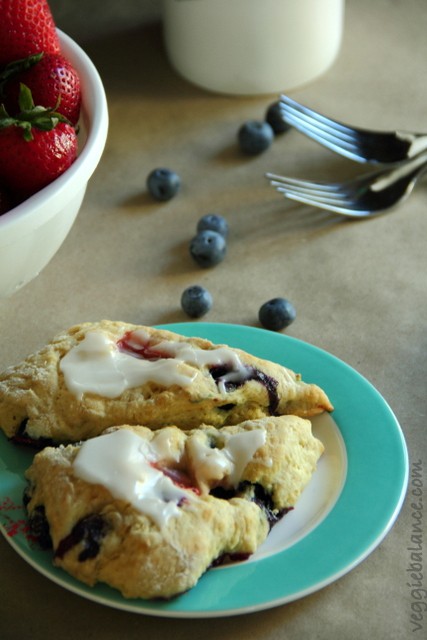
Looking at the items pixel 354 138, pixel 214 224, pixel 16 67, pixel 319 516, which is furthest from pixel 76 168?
pixel 354 138

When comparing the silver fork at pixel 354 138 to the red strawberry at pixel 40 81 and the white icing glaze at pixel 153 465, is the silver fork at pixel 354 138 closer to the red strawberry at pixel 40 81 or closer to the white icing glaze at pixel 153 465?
the red strawberry at pixel 40 81

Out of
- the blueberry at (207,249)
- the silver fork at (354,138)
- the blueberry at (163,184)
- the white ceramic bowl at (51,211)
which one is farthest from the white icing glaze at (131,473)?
the silver fork at (354,138)

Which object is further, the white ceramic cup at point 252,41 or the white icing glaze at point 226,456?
the white ceramic cup at point 252,41

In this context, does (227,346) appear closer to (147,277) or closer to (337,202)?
(147,277)

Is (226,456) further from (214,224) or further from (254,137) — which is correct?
(254,137)

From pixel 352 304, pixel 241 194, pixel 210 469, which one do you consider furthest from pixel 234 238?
pixel 210 469

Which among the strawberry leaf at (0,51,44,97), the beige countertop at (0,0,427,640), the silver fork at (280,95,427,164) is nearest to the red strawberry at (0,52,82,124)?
the strawberry leaf at (0,51,44,97)
